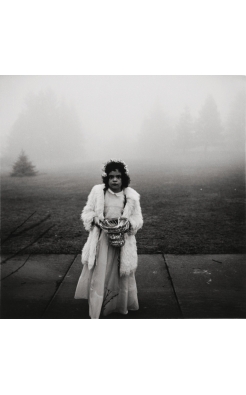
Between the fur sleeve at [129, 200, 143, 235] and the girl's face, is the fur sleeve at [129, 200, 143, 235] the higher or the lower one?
the lower one

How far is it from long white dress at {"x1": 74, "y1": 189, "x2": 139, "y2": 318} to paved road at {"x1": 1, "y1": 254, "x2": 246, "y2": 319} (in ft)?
0.50

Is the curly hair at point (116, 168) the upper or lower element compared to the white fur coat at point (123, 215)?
upper

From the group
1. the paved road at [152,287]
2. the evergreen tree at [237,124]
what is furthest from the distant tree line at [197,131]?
the paved road at [152,287]

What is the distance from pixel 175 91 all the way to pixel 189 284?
2.77 meters

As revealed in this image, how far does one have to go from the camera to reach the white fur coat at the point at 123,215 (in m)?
3.04

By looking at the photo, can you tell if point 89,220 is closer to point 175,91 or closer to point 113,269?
point 113,269

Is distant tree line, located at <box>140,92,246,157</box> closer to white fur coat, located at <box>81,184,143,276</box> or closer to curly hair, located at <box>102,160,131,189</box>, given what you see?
curly hair, located at <box>102,160,131,189</box>

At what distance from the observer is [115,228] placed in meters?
2.94

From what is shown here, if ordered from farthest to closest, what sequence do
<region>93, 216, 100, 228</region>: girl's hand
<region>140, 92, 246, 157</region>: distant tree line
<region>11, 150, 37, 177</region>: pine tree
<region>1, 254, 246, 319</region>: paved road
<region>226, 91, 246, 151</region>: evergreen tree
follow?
<region>11, 150, 37, 177</region>: pine tree, <region>140, 92, 246, 157</region>: distant tree line, <region>226, 91, 246, 151</region>: evergreen tree, <region>1, 254, 246, 319</region>: paved road, <region>93, 216, 100, 228</region>: girl's hand

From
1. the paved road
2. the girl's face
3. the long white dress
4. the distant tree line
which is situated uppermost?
the distant tree line

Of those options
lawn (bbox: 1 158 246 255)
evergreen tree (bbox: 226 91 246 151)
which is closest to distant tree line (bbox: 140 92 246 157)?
evergreen tree (bbox: 226 91 246 151)

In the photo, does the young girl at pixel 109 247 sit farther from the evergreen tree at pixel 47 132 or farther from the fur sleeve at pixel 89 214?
the evergreen tree at pixel 47 132

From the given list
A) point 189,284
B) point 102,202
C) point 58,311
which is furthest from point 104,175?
point 189,284

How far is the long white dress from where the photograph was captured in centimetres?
308
